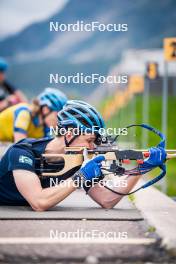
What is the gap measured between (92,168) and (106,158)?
0.60 feet

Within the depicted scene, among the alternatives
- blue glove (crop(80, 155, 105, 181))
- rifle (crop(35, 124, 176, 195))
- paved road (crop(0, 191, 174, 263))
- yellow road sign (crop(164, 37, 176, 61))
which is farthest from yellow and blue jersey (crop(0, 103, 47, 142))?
paved road (crop(0, 191, 174, 263))

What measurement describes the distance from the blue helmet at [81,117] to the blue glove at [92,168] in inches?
9.7

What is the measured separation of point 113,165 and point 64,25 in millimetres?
1404

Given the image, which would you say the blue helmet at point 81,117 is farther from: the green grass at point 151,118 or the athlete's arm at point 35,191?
the green grass at point 151,118

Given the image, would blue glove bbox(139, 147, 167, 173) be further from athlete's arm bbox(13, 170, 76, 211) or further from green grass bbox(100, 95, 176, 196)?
green grass bbox(100, 95, 176, 196)

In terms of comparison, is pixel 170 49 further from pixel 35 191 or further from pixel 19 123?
pixel 35 191

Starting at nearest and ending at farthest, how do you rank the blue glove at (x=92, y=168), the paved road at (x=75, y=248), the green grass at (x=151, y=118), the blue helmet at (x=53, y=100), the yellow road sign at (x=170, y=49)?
the paved road at (x=75, y=248)
the blue glove at (x=92, y=168)
the blue helmet at (x=53, y=100)
the yellow road sign at (x=170, y=49)
the green grass at (x=151, y=118)

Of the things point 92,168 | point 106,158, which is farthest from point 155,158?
point 92,168

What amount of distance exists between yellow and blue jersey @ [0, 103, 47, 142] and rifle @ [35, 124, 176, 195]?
4683mm

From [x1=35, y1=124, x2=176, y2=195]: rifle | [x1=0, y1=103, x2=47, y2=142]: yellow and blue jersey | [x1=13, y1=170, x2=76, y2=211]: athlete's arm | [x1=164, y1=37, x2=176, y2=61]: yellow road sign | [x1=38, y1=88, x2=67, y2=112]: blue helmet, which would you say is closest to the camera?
[x1=35, y1=124, x2=176, y2=195]: rifle

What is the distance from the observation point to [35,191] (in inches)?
286

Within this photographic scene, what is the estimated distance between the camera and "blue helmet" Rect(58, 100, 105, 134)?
714 centimetres

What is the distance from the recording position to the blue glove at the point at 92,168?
6.94 meters

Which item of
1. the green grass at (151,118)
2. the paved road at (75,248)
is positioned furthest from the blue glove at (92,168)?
the green grass at (151,118)
